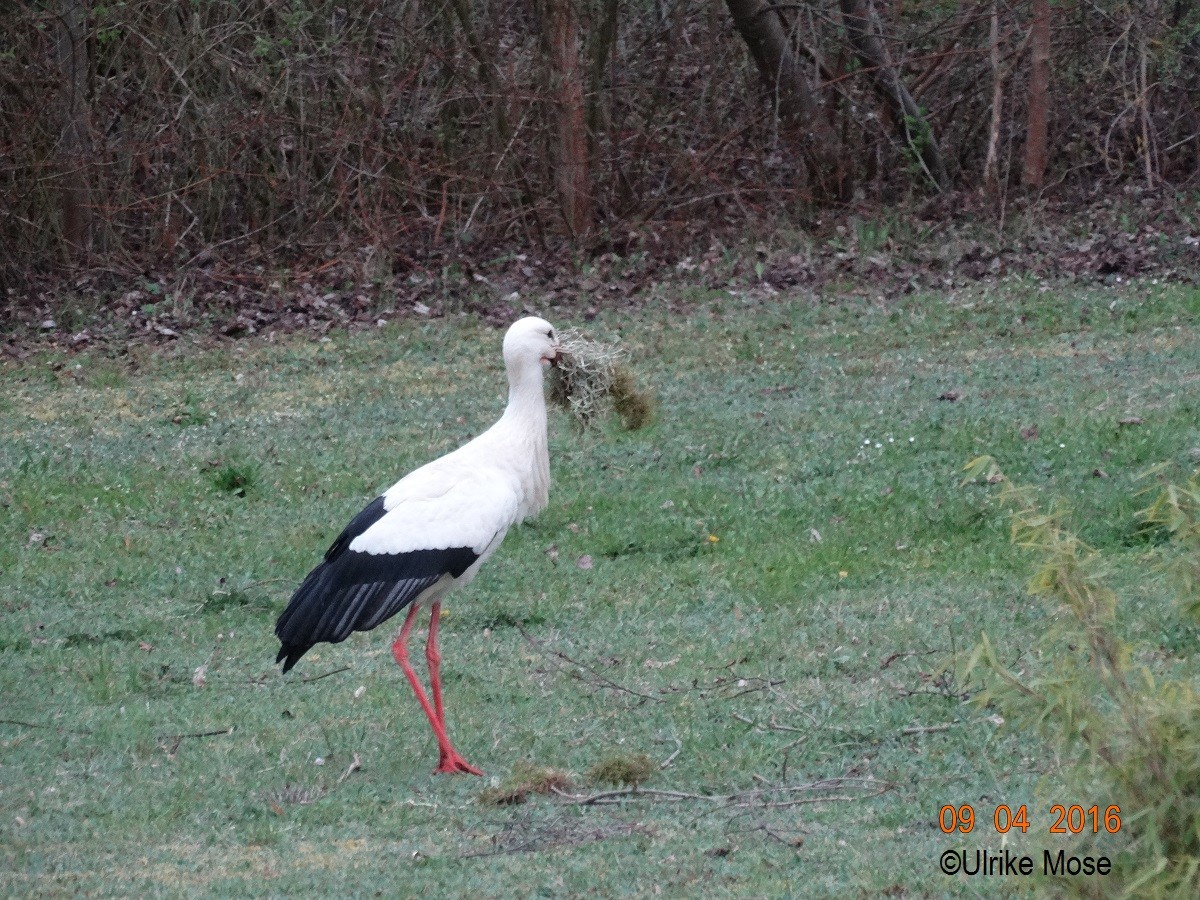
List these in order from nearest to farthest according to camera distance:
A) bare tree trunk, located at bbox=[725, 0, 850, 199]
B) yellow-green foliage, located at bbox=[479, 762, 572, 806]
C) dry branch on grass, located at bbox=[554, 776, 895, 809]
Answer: dry branch on grass, located at bbox=[554, 776, 895, 809], yellow-green foliage, located at bbox=[479, 762, 572, 806], bare tree trunk, located at bbox=[725, 0, 850, 199]

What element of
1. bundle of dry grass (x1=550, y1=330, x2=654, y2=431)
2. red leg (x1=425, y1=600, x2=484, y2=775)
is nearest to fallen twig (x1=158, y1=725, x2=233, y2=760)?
red leg (x1=425, y1=600, x2=484, y2=775)

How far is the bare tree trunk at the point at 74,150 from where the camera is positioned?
1719 centimetres

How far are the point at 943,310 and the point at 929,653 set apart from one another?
25.0 ft

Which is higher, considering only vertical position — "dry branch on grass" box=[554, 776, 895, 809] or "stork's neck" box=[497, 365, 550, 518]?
"stork's neck" box=[497, 365, 550, 518]

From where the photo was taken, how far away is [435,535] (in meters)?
6.36

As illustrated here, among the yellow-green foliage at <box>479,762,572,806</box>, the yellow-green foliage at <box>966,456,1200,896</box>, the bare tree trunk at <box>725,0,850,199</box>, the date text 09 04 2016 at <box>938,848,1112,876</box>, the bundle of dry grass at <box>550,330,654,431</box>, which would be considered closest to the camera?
the yellow-green foliage at <box>966,456,1200,896</box>

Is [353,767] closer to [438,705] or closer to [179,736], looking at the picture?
[438,705]

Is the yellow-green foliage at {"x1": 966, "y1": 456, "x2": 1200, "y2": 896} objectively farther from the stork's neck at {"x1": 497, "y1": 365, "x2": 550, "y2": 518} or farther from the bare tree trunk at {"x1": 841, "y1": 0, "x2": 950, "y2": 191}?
the bare tree trunk at {"x1": 841, "y1": 0, "x2": 950, "y2": 191}

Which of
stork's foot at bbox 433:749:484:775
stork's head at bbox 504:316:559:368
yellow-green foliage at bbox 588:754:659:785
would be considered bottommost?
stork's foot at bbox 433:749:484:775

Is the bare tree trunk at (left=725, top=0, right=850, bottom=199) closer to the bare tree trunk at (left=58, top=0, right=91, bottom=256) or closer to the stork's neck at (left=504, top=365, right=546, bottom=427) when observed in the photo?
the bare tree trunk at (left=58, top=0, right=91, bottom=256)

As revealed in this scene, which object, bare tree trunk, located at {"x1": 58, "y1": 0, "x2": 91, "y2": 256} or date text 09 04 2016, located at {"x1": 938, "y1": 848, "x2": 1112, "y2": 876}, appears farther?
bare tree trunk, located at {"x1": 58, "y1": 0, "x2": 91, "y2": 256}

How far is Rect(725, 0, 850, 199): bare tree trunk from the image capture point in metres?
17.6

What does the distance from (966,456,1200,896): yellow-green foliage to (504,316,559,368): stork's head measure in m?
3.70

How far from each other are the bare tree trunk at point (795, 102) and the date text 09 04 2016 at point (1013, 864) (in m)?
13.8
